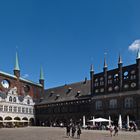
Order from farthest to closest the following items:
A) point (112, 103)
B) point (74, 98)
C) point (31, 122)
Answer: point (31, 122)
point (74, 98)
point (112, 103)

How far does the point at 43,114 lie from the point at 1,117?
13.9 metres

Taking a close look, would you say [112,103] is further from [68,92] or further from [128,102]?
[68,92]

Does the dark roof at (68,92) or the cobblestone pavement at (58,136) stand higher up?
the dark roof at (68,92)

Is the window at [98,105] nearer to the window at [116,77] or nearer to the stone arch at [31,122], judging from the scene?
the window at [116,77]

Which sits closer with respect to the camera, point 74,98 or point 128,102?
point 128,102

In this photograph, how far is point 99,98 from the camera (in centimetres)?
6600

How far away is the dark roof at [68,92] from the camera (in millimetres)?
73812

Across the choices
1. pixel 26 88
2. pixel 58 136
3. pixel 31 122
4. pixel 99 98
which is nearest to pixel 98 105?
pixel 99 98

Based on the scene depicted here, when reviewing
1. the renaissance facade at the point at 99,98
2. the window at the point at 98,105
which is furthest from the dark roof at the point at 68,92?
the window at the point at 98,105

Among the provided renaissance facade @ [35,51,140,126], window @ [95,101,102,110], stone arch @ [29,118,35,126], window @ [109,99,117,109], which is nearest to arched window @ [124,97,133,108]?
renaissance facade @ [35,51,140,126]

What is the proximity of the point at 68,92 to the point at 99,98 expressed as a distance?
1487 cm

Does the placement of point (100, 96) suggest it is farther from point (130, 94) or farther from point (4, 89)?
point (4, 89)

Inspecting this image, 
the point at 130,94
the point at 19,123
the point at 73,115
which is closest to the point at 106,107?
the point at 130,94

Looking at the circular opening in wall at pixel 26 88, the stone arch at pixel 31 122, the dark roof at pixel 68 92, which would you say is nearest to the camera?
the dark roof at pixel 68 92
